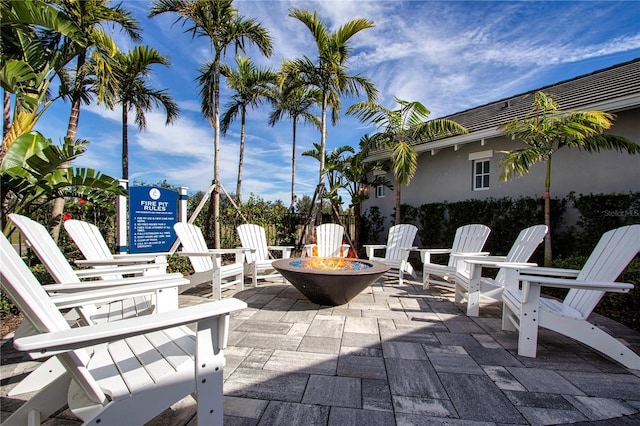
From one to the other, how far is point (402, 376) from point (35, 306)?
210 cm

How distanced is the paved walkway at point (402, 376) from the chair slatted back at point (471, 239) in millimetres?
1511

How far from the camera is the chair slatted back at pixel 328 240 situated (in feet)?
19.0

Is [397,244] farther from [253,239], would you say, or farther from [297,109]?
[297,109]

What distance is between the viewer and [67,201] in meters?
4.53

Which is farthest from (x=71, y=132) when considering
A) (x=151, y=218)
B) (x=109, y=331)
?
(x=109, y=331)

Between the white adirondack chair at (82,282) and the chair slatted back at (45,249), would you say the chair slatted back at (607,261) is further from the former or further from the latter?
the chair slatted back at (45,249)

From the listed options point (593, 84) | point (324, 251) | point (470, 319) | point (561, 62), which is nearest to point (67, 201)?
point (324, 251)

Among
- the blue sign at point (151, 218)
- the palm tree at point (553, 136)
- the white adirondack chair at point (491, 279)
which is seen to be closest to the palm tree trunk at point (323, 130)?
the blue sign at point (151, 218)

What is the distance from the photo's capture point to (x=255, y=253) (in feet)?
16.3

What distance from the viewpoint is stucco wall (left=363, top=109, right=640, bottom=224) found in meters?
5.02

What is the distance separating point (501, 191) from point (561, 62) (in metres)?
3.15

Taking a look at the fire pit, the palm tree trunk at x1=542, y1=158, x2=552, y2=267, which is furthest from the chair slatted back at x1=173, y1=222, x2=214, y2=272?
the palm tree trunk at x1=542, y1=158, x2=552, y2=267

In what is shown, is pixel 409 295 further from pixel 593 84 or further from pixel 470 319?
pixel 593 84

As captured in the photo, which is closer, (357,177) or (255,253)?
(255,253)
